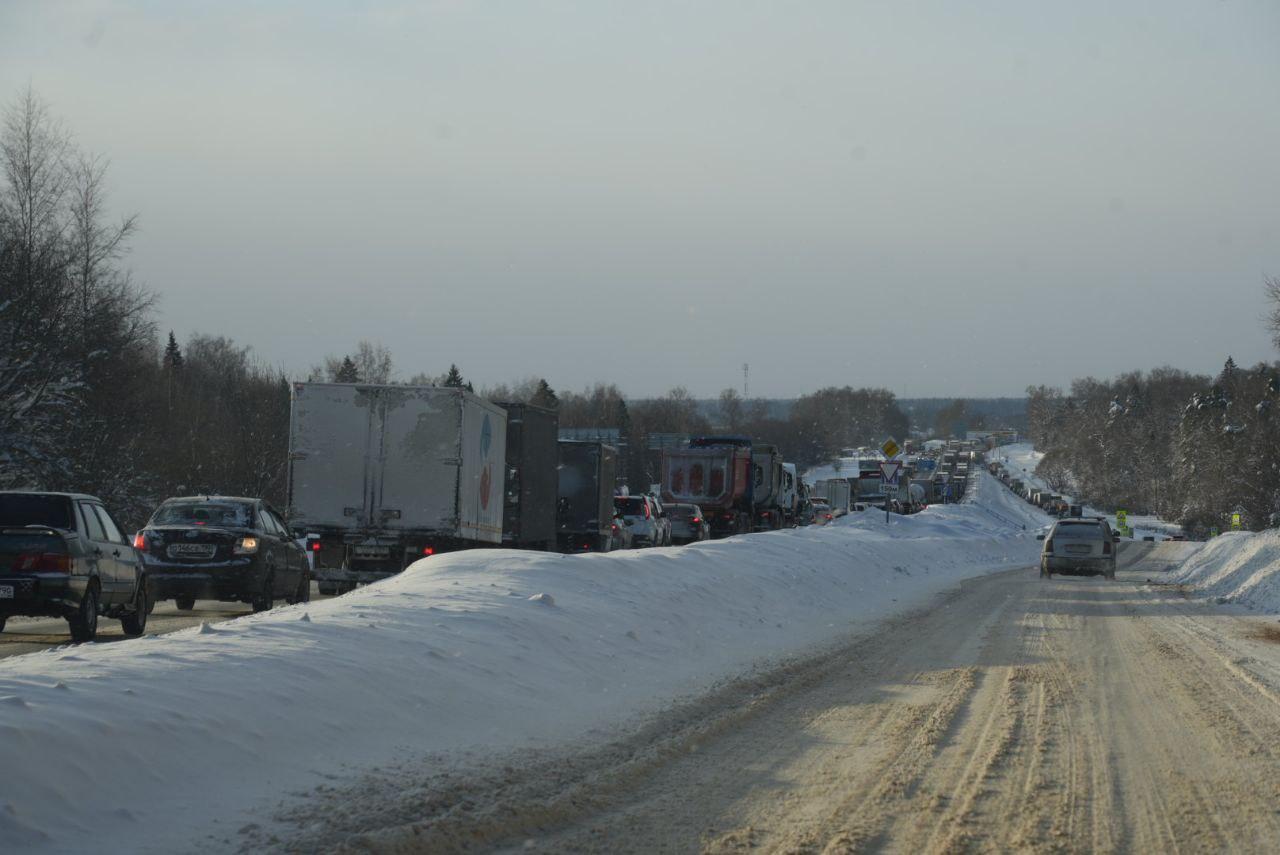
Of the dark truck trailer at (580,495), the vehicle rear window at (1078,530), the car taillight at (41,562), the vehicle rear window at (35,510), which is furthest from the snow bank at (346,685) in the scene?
the vehicle rear window at (1078,530)

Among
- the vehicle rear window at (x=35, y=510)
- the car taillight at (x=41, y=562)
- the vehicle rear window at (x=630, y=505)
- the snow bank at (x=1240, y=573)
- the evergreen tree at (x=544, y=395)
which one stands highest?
the evergreen tree at (x=544, y=395)

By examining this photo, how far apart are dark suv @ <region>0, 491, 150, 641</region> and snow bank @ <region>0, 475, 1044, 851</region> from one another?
129 inches

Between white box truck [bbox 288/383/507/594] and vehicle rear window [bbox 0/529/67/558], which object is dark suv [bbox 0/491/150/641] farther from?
white box truck [bbox 288/383/507/594]

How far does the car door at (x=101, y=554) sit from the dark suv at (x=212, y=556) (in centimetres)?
213

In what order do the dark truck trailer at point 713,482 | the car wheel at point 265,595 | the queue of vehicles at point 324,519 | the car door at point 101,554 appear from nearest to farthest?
the queue of vehicles at point 324,519 < the car door at point 101,554 < the car wheel at point 265,595 < the dark truck trailer at point 713,482

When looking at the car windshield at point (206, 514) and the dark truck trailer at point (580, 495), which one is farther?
the dark truck trailer at point (580, 495)

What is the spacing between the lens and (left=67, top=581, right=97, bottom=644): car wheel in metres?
14.6

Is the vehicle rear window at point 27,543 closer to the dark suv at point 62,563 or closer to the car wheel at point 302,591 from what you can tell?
the dark suv at point 62,563

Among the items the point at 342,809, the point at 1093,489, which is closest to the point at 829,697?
the point at 342,809

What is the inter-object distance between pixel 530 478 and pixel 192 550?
34.7 feet

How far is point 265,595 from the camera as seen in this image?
18859mm

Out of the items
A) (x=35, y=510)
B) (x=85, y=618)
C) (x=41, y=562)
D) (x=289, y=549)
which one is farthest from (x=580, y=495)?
(x=41, y=562)

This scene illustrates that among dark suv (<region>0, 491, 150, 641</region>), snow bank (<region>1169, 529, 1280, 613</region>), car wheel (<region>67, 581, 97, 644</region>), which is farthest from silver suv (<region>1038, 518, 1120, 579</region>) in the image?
car wheel (<region>67, 581, 97, 644</region>)

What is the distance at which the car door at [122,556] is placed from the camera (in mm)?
15688
